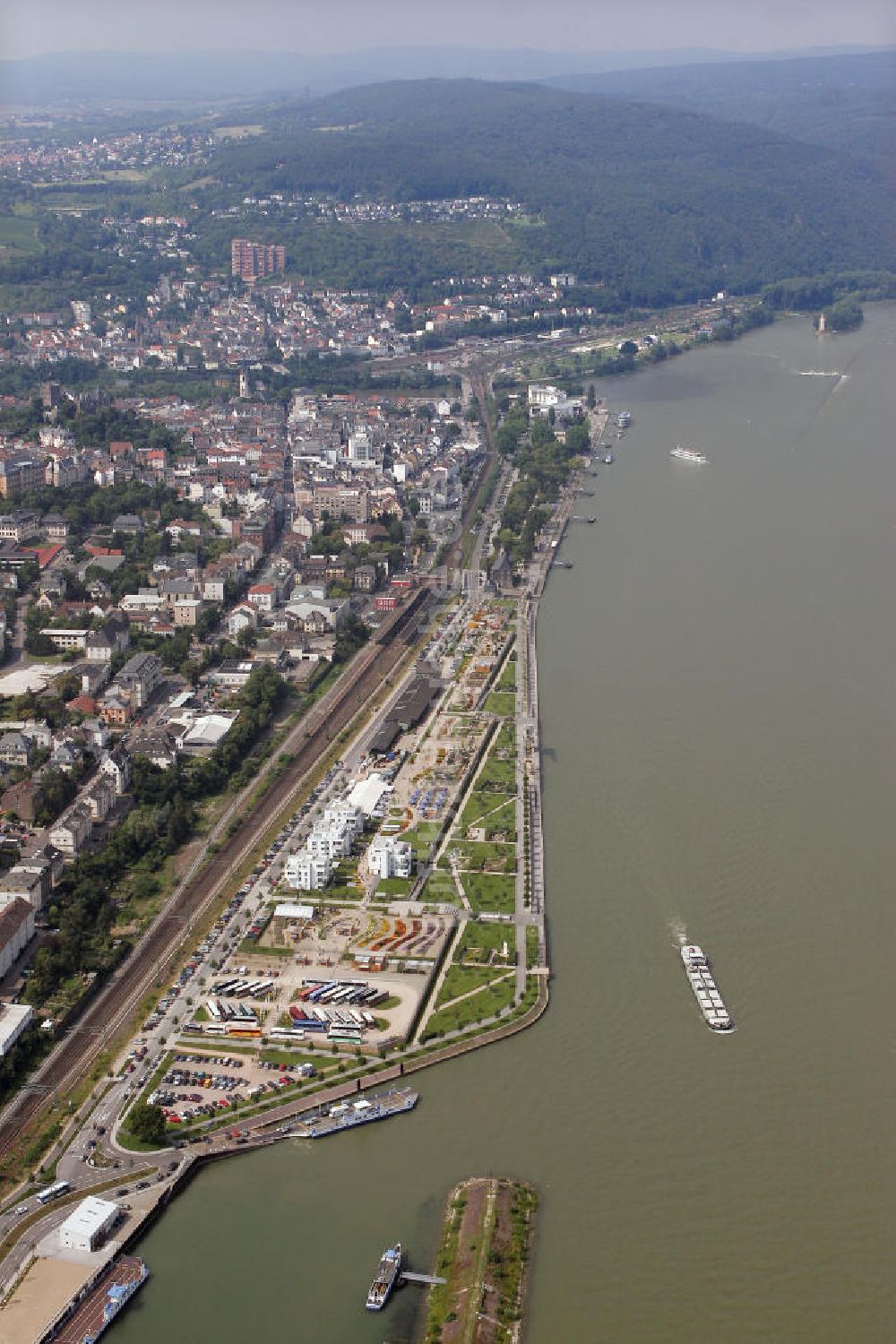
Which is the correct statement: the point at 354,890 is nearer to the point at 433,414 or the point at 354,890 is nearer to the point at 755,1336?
the point at 755,1336

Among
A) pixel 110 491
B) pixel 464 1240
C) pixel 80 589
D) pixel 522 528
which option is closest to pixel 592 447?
pixel 522 528

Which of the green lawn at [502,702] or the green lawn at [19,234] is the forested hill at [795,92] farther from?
the green lawn at [502,702]

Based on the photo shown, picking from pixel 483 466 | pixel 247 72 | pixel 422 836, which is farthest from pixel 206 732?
pixel 247 72

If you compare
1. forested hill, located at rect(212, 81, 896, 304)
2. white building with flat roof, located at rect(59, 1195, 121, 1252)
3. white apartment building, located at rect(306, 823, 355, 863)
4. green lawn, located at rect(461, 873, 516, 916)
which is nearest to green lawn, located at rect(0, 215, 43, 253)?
forested hill, located at rect(212, 81, 896, 304)

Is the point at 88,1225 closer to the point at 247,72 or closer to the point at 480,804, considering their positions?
the point at 480,804

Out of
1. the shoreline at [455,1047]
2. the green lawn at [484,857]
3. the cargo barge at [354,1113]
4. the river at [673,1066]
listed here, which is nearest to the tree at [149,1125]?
the shoreline at [455,1047]

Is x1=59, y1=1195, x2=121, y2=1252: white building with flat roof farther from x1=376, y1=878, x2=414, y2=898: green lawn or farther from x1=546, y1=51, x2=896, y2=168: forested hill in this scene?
x1=546, y1=51, x2=896, y2=168: forested hill
